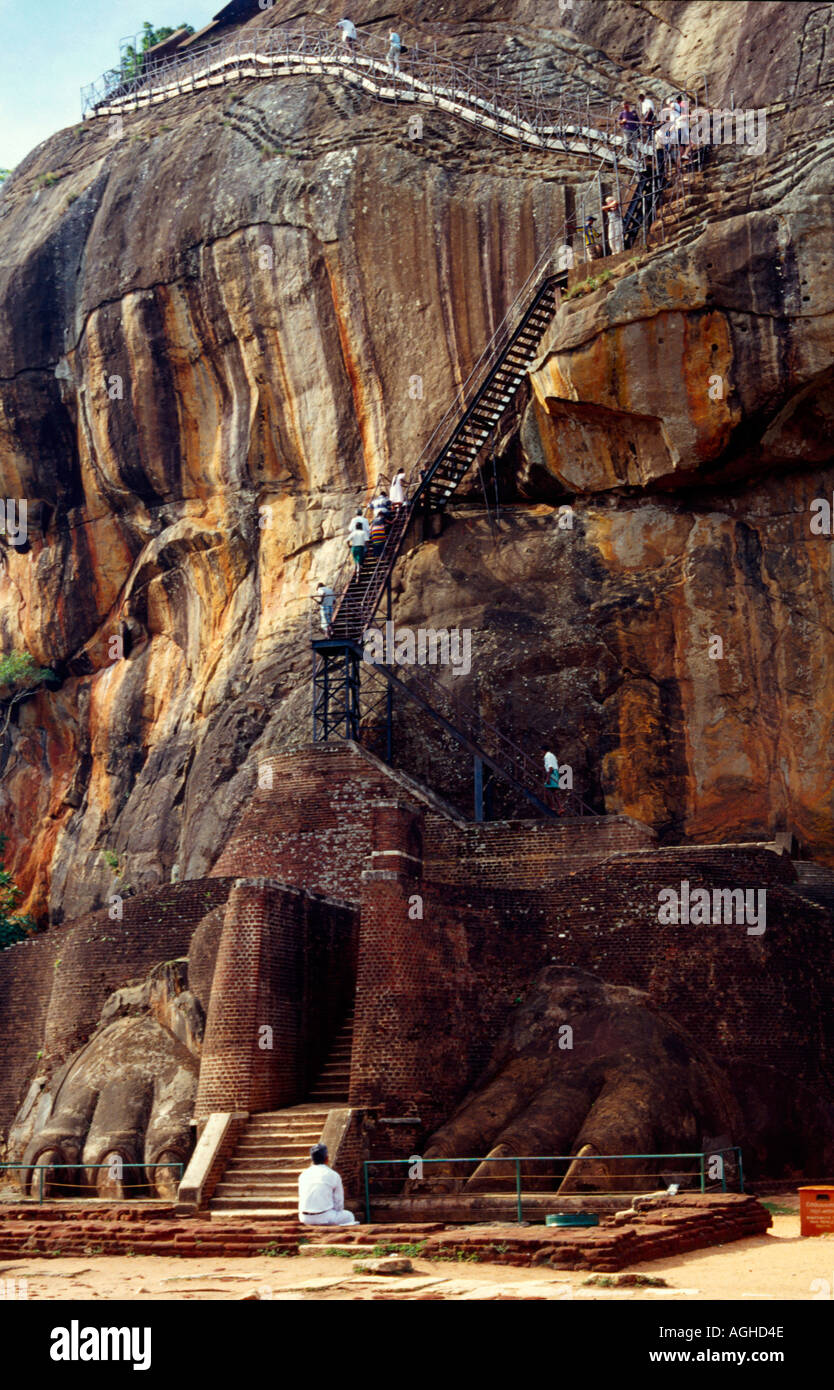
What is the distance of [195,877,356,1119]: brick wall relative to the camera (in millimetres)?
21344

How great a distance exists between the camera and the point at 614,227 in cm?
3178

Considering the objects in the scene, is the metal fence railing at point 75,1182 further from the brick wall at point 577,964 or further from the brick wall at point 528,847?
the brick wall at point 528,847

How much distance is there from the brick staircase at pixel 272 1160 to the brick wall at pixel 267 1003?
47cm

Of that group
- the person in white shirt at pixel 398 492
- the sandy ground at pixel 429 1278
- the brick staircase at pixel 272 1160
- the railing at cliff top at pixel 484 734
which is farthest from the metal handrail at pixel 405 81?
the sandy ground at pixel 429 1278

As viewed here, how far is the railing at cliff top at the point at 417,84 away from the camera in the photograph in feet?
119

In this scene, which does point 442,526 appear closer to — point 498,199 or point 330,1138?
point 498,199

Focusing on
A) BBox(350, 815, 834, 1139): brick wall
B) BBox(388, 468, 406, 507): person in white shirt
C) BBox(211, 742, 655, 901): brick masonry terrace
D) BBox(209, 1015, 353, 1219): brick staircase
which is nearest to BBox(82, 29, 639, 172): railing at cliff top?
BBox(388, 468, 406, 507): person in white shirt

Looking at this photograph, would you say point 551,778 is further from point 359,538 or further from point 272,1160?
point 272,1160

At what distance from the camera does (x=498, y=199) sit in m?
33.9

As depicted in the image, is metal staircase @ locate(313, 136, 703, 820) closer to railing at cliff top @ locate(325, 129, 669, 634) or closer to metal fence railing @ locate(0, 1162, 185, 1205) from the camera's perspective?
railing at cliff top @ locate(325, 129, 669, 634)

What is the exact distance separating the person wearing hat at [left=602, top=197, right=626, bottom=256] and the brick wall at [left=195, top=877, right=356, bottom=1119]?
1443 centimetres

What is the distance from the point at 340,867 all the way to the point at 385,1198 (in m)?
7.60

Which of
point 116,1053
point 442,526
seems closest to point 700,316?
point 442,526

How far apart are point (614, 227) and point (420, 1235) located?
20.6 metres
